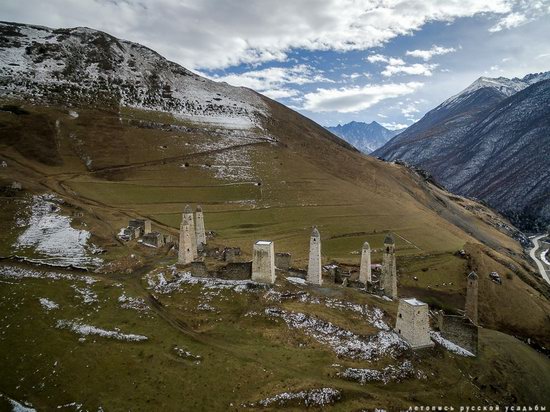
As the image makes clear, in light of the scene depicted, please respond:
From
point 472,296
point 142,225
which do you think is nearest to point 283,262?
point 472,296

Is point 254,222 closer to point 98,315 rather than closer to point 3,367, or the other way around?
point 98,315

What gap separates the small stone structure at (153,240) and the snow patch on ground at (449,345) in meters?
50.6

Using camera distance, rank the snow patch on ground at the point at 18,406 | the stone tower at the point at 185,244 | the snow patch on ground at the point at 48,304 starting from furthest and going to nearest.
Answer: the stone tower at the point at 185,244
the snow patch on ground at the point at 48,304
the snow patch on ground at the point at 18,406

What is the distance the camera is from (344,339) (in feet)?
152

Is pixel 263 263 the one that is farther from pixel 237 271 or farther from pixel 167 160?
pixel 167 160

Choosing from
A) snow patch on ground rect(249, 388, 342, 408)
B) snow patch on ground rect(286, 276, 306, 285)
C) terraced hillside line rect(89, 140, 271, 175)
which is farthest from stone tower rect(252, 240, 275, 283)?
terraced hillside line rect(89, 140, 271, 175)

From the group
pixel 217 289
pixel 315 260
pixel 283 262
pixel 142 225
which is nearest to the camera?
pixel 217 289

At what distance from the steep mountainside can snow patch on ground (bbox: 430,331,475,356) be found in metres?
1.07

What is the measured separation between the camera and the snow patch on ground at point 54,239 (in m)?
62.1

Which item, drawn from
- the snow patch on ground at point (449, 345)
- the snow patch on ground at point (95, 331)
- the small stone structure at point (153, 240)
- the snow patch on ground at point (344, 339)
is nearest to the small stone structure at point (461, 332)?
the snow patch on ground at point (449, 345)

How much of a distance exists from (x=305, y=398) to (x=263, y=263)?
873 inches

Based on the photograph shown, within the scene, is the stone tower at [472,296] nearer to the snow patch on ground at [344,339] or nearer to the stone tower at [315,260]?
the snow patch on ground at [344,339]

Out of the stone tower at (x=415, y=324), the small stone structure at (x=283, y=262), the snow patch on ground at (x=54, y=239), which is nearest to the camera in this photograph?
the stone tower at (x=415, y=324)

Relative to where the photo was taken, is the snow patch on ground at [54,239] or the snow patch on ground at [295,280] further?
the snow patch on ground at [54,239]
